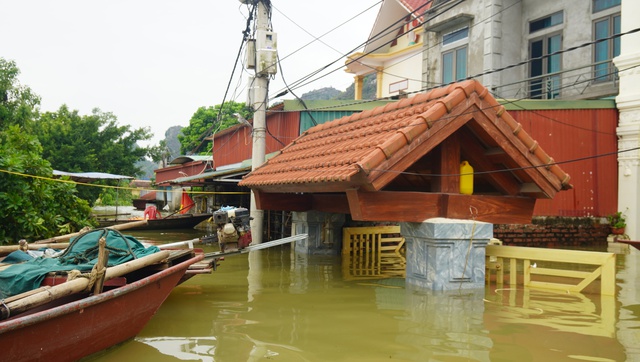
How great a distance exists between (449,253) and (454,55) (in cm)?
1681

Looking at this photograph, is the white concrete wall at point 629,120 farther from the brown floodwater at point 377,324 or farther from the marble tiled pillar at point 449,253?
the marble tiled pillar at point 449,253

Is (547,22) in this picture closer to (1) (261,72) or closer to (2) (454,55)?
(2) (454,55)

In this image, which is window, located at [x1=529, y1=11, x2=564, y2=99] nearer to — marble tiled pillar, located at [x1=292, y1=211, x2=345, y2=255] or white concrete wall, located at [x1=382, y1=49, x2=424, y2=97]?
white concrete wall, located at [x1=382, y1=49, x2=424, y2=97]

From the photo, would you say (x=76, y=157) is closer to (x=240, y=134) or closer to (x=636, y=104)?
(x=240, y=134)

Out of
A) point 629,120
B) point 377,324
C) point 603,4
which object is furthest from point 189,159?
point 377,324

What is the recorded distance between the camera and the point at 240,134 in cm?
2330

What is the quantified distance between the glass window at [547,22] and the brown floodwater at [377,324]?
44.1 ft

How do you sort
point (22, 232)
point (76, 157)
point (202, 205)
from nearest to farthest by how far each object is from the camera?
point (22, 232)
point (202, 205)
point (76, 157)

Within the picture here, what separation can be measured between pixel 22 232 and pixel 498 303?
9080 millimetres

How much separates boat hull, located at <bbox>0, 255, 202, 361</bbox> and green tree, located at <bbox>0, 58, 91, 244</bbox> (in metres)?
5.83

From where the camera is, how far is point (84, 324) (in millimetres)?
5203

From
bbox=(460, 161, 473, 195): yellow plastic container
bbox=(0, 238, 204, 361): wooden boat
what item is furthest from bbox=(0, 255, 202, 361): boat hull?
bbox=(460, 161, 473, 195): yellow plastic container

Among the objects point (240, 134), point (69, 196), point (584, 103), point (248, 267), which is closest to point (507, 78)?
point (584, 103)

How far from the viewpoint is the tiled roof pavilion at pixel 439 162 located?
25.8 feet
